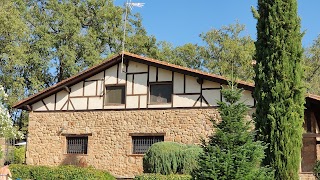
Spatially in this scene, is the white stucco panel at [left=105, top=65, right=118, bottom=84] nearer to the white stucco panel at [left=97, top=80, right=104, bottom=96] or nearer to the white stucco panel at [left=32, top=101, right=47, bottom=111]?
the white stucco panel at [left=97, top=80, right=104, bottom=96]

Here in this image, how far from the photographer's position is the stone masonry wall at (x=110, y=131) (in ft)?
58.6

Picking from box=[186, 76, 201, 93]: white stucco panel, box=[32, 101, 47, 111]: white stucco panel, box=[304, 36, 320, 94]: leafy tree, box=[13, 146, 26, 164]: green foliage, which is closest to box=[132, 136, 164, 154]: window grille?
box=[186, 76, 201, 93]: white stucco panel

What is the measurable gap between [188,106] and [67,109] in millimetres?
5809

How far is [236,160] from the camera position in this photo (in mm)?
8617

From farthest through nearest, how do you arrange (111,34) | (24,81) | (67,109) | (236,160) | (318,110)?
1. (111,34)
2. (24,81)
3. (67,109)
4. (318,110)
5. (236,160)

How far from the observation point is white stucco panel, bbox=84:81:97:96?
19.5m

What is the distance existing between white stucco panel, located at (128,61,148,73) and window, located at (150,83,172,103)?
84 centimetres

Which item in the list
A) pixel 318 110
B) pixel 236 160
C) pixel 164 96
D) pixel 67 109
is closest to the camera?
pixel 236 160

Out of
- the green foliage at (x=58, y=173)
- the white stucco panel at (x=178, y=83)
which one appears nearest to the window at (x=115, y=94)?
the white stucco panel at (x=178, y=83)

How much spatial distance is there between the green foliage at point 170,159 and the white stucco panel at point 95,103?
4903 millimetres

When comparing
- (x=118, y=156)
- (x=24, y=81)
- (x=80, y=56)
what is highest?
(x=80, y=56)

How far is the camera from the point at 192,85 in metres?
18.0

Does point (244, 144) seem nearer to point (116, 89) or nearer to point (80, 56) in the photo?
point (116, 89)

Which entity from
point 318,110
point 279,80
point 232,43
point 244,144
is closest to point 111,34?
point 232,43
